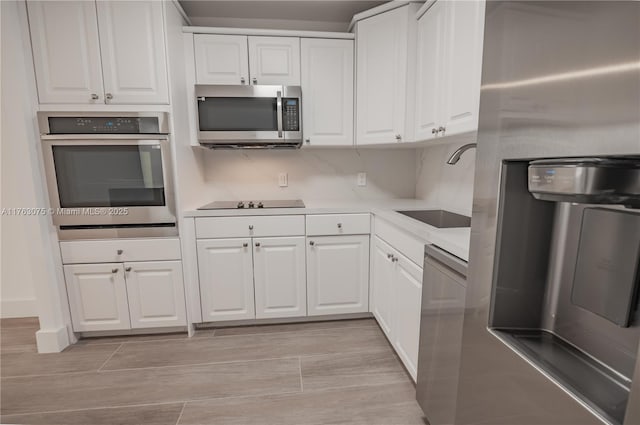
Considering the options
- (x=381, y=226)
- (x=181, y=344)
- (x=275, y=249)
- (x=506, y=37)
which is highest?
(x=506, y=37)

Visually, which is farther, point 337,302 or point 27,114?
point 337,302

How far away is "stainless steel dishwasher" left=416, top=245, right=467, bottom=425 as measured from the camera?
3.60 ft

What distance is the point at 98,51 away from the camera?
1.81 m

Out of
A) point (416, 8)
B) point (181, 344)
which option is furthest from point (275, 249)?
point (416, 8)

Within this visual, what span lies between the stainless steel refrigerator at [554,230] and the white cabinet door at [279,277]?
1.45 m

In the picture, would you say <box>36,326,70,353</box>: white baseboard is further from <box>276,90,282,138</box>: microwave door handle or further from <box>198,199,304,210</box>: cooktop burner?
<box>276,90,282,138</box>: microwave door handle

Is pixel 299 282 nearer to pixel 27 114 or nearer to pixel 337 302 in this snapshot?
pixel 337 302

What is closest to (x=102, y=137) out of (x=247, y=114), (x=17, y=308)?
(x=247, y=114)

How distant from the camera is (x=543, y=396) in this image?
64 centimetres

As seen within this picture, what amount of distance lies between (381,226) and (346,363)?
899 mm

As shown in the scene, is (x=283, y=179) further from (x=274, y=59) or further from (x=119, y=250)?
(x=119, y=250)

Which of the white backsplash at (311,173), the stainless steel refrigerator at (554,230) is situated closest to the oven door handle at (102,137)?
the white backsplash at (311,173)

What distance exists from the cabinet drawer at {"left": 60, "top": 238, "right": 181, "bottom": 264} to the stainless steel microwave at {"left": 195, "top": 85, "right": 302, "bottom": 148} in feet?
2.56

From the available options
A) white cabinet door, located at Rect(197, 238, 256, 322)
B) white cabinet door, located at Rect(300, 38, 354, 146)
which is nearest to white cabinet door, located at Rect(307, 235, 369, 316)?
white cabinet door, located at Rect(197, 238, 256, 322)
